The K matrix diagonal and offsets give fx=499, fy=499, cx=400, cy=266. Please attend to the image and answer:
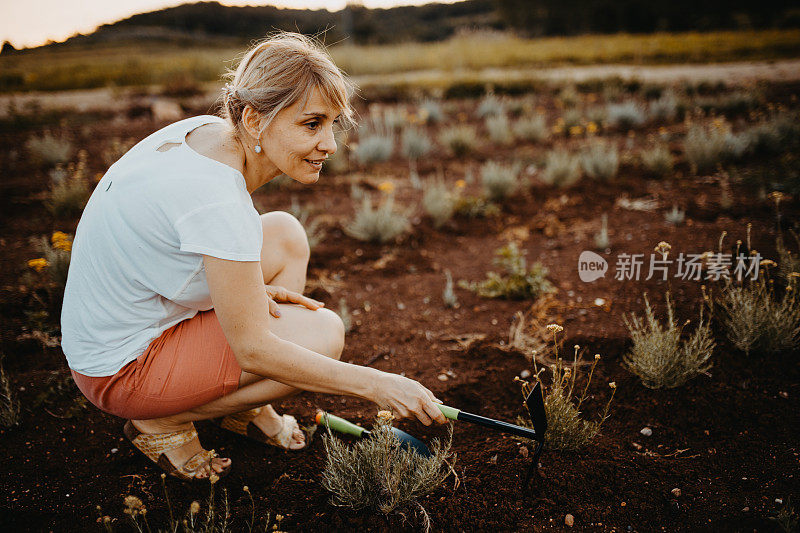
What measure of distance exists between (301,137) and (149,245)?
23.4 inches

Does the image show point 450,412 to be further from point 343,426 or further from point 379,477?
point 343,426

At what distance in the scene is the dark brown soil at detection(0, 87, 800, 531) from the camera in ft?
5.93

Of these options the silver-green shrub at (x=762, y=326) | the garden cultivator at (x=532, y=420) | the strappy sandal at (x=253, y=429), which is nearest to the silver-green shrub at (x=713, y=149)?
the silver-green shrub at (x=762, y=326)

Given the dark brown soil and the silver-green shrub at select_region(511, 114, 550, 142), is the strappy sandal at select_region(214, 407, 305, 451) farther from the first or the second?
the silver-green shrub at select_region(511, 114, 550, 142)

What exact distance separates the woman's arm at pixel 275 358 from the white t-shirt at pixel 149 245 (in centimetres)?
7

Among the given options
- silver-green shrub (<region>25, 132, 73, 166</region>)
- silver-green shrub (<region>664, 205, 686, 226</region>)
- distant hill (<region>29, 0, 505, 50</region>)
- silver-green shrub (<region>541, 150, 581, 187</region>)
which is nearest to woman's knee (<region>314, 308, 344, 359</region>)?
silver-green shrub (<region>664, 205, 686, 226</region>)

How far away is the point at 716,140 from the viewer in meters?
4.97

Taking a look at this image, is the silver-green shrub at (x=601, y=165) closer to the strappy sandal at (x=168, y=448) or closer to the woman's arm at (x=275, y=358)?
the woman's arm at (x=275, y=358)

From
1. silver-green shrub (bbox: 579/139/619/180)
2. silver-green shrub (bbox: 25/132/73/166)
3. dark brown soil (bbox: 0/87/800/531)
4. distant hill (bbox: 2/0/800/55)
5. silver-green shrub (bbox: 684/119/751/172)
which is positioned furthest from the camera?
distant hill (bbox: 2/0/800/55)

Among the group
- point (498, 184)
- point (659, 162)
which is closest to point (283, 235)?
point (498, 184)

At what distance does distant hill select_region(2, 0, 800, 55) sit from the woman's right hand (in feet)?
4.29

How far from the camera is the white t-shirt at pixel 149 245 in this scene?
58.2 inches

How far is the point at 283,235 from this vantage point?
219 centimetres

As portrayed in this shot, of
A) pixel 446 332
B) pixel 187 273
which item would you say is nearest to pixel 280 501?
pixel 187 273
